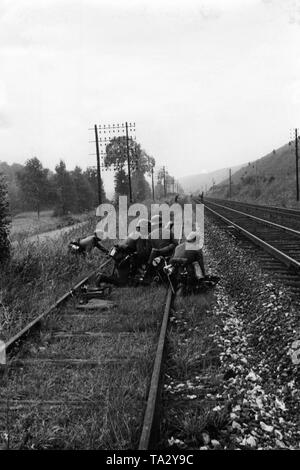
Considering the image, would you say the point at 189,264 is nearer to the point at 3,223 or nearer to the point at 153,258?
the point at 153,258

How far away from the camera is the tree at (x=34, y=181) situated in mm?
88875

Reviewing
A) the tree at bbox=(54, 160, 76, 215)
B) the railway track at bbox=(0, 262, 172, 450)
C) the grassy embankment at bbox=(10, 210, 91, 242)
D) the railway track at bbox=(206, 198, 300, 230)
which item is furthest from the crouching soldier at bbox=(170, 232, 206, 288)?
the tree at bbox=(54, 160, 76, 215)

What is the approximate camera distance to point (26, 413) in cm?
344

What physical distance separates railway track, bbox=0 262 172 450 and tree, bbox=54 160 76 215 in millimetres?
84386

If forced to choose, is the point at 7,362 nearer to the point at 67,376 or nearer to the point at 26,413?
the point at 67,376

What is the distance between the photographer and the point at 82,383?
13.0ft

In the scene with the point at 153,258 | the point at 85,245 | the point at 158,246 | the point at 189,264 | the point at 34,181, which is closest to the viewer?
the point at 189,264

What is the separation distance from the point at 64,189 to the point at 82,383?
90951 mm

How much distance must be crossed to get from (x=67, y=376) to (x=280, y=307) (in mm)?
3249

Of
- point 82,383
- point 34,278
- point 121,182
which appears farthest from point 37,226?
point 121,182

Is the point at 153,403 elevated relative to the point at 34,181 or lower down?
lower down

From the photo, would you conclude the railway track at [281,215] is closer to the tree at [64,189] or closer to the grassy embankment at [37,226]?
the grassy embankment at [37,226]

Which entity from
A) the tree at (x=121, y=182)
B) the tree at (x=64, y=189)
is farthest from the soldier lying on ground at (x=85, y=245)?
the tree at (x=64, y=189)

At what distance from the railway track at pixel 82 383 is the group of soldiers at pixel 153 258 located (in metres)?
1.78
